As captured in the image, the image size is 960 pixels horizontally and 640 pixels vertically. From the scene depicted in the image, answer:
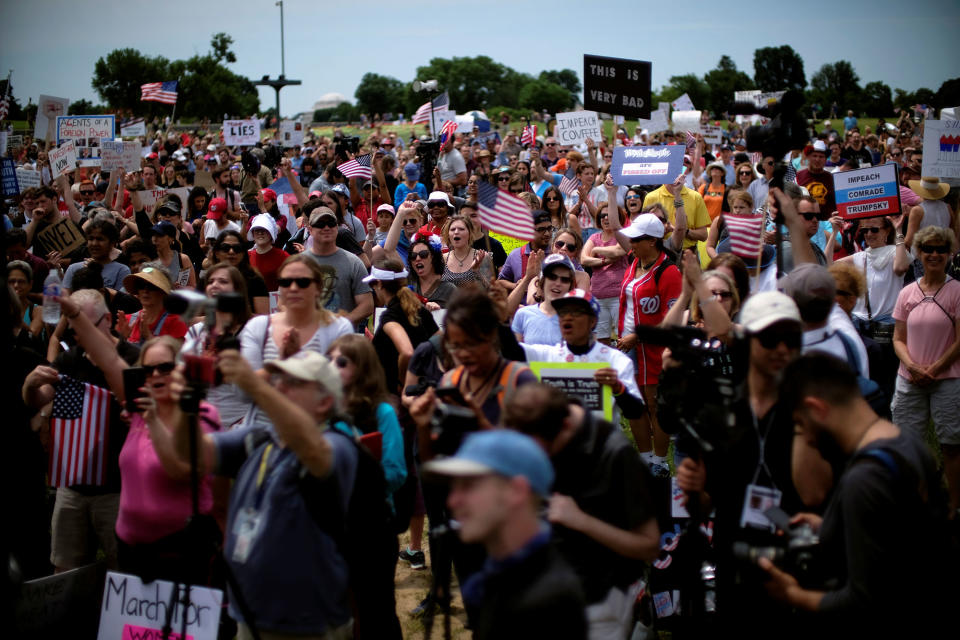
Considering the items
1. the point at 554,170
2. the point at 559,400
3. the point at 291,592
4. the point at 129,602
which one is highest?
the point at 554,170

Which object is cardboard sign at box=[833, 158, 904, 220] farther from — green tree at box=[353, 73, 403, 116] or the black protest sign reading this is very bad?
green tree at box=[353, 73, 403, 116]

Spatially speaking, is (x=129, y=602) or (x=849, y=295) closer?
(x=129, y=602)

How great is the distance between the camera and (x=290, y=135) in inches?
990

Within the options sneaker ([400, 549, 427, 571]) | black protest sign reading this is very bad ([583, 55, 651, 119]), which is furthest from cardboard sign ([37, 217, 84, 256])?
black protest sign reading this is very bad ([583, 55, 651, 119])

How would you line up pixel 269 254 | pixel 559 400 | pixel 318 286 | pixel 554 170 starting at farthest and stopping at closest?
pixel 554 170 → pixel 269 254 → pixel 318 286 → pixel 559 400

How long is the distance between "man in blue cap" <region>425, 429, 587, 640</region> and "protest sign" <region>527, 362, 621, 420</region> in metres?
1.96

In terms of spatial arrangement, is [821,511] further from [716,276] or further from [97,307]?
[97,307]

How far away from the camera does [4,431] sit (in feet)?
11.5

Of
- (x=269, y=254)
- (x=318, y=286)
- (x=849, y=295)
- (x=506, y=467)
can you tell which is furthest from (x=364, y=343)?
(x=269, y=254)

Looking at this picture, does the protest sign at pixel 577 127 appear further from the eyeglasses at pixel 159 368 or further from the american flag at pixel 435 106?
the eyeglasses at pixel 159 368

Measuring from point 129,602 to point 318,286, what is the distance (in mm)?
1927

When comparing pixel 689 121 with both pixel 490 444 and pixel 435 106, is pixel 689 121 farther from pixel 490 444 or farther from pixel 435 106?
pixel 490 444

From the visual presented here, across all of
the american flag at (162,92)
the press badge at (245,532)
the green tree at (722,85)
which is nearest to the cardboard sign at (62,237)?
the press badge at (245,532)

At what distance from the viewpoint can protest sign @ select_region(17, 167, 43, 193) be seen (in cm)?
1154
